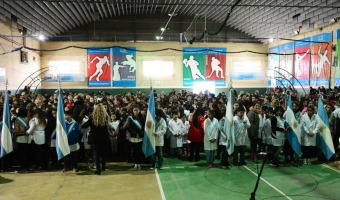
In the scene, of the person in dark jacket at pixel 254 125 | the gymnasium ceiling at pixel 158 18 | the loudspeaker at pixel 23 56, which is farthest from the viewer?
the loudspeaker at pixel 23 56

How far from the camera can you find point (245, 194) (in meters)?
5.67

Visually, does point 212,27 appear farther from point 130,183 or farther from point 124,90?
point 130,183

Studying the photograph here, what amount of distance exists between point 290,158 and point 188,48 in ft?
48.3

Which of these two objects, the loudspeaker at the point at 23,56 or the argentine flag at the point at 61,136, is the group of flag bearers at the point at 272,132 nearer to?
the argentine flag at the point at 61,136

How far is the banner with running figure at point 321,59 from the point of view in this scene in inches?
595

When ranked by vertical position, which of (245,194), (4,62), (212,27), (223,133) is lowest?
(245,194)

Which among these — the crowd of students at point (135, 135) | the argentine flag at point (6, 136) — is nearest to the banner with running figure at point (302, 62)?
the crowd of students at point (135, 135)

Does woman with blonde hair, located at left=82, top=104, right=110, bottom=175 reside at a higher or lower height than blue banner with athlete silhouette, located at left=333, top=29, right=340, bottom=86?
lower

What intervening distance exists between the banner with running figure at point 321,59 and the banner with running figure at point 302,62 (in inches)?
16.5

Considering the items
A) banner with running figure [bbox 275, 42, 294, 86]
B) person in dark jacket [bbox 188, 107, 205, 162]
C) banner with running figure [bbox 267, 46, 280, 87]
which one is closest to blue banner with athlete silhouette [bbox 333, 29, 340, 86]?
banner with running figure [bbox 275, 42, 294, 86]

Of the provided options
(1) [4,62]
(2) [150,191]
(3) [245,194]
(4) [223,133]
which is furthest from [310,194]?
(1) [4,62]

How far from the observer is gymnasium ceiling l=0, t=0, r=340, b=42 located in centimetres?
1440

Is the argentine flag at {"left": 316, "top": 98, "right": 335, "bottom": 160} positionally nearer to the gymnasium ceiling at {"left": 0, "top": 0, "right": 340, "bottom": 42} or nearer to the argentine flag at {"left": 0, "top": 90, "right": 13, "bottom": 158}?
the gymnasium ceiling at {"left": 0, "top": 0, "right": 340, "bottom": 42}

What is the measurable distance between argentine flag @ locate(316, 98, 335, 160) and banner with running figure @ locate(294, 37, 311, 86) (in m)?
10.1
